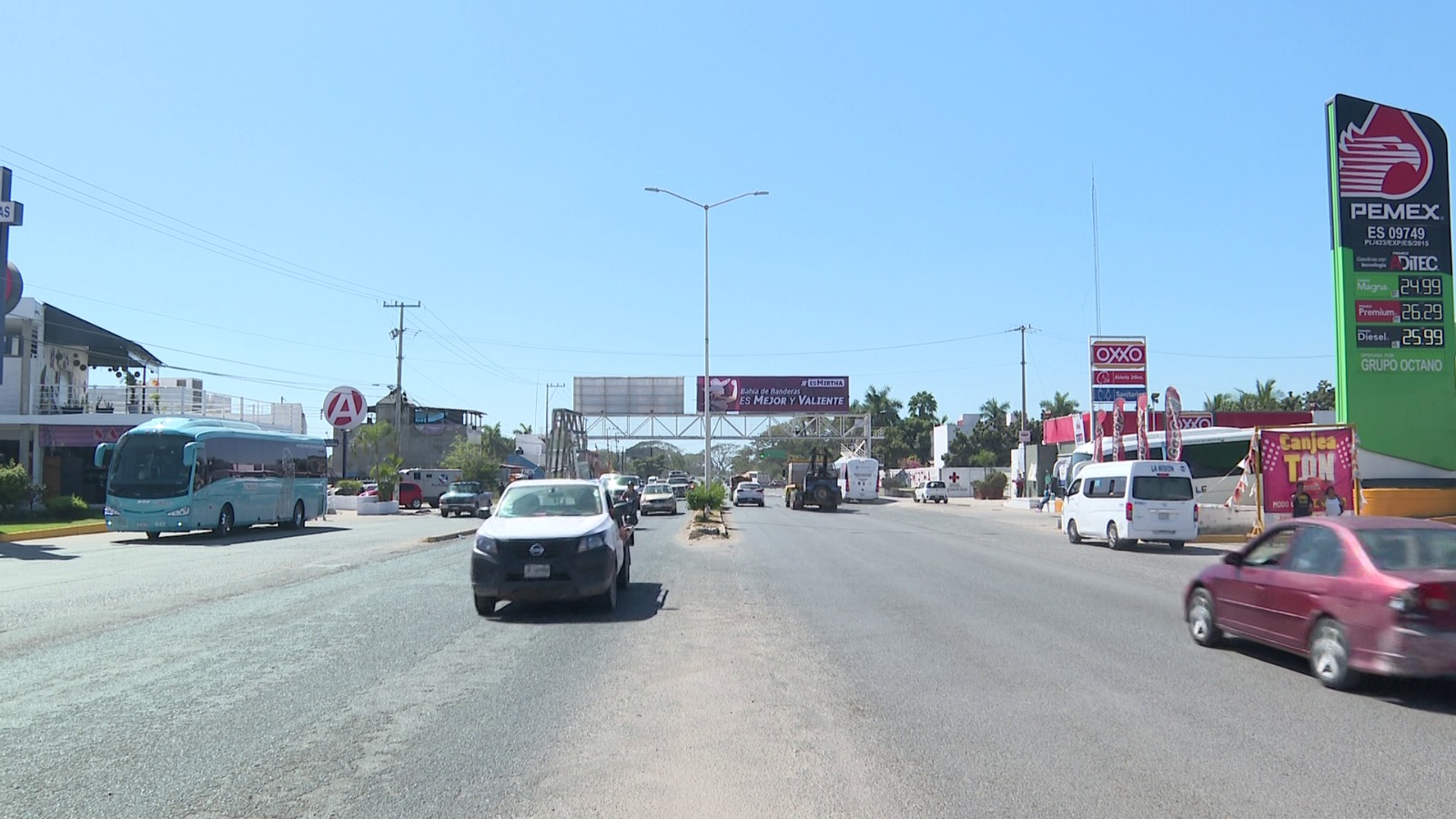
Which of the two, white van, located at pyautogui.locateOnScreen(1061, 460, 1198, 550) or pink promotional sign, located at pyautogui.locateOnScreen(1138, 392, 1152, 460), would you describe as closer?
white van, located at pyautogui.locateOnScreen(1061, 460, 1198, 550)

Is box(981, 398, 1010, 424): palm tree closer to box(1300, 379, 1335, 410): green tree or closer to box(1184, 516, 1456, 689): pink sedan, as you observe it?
box(1300, 379, 1335, 410): green tree

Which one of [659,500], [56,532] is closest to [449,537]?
[56,532]

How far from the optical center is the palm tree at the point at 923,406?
392 ft

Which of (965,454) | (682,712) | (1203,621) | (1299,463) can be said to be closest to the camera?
(682,712)

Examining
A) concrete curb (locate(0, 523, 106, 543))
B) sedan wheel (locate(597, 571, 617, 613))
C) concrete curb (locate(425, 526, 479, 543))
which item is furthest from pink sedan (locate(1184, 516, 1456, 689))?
concrete curb (locate(0, 523, 106, 543))

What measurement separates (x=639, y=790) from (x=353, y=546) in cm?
2107

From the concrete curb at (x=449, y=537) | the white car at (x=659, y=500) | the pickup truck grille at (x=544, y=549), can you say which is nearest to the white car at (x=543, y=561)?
the pickup truck grille at (x=544, y=549)

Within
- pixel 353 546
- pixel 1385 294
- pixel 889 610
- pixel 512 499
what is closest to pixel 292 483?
pixel 353 546

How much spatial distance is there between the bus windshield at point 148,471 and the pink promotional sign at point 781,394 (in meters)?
42.6

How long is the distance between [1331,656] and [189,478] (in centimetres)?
2755

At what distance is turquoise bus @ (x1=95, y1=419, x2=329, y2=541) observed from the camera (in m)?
28.2

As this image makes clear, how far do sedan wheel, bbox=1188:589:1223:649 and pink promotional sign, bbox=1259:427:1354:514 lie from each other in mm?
18770

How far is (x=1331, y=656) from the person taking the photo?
28.8 ft

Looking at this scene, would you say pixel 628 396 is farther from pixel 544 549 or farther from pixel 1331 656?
pixel 1331 656
